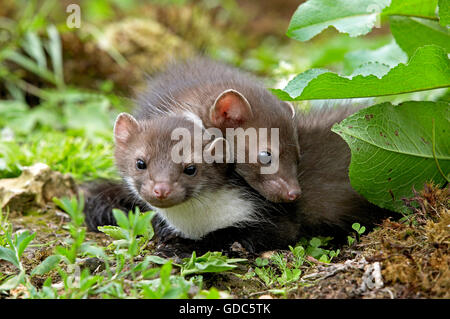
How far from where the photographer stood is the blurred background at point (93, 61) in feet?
19.2

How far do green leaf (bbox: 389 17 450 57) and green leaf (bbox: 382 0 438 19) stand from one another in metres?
0.10

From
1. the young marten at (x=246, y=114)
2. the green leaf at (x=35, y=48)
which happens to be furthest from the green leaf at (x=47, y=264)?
the green leaf at (x=35, y=48)

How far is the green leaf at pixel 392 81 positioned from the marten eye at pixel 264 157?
52 cm

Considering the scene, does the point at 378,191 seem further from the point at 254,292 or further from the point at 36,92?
the point at 36,92

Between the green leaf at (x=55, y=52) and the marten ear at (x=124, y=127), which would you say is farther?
the green leaf at (x=55, y=52)

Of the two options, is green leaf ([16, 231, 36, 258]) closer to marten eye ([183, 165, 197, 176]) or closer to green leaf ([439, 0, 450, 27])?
marten eye ([183, 165, 197, 176])

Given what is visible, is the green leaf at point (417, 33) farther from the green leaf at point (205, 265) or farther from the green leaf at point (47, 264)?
the green leaf at point (47, 264)

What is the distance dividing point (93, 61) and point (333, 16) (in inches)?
206

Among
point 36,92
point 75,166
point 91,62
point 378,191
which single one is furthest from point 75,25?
point 378,191

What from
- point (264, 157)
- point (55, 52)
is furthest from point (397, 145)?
point (55, 52)

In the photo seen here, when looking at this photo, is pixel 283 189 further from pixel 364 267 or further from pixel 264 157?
pixel 364 267

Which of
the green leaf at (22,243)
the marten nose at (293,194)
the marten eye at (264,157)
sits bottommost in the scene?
the green leaf at (22,243)

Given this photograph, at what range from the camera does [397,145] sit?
154 inches

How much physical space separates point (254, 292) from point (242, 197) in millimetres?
1072
